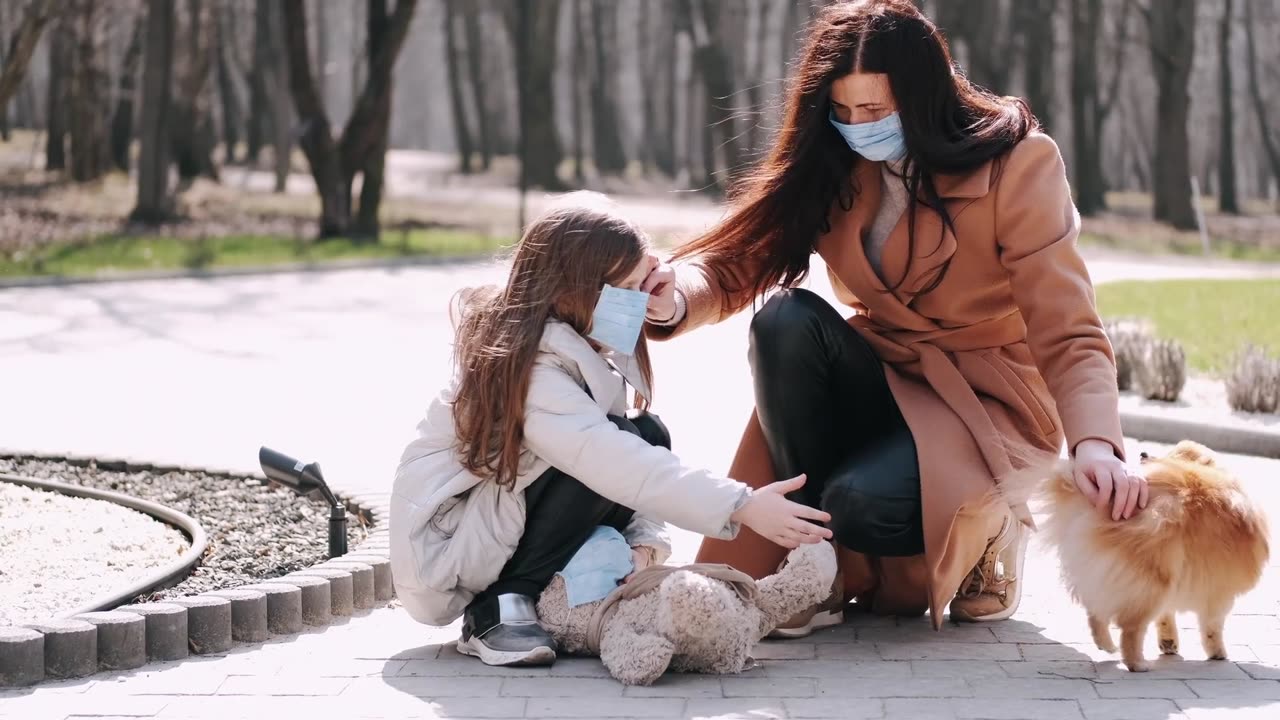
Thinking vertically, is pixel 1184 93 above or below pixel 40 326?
above

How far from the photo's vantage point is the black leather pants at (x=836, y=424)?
439cm

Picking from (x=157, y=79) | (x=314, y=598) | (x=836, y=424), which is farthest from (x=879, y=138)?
(x=157, y=79)

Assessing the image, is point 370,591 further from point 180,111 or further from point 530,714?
point 180,111

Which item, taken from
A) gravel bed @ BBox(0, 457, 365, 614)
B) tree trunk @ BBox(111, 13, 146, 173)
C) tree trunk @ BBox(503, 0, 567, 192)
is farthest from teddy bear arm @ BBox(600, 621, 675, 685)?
tree trunk @ BBox(503, 0, 567, 192)

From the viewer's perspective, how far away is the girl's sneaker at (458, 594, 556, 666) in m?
4.17

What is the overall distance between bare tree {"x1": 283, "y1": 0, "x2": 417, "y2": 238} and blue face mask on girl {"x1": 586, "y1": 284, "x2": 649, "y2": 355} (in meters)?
17.8

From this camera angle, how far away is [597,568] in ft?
14.0

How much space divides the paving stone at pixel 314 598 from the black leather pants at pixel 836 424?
133cm

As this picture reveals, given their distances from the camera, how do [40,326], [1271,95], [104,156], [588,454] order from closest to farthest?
1. [588,454]
2. [40,326]
3. [104,156]
4. [1271,95]

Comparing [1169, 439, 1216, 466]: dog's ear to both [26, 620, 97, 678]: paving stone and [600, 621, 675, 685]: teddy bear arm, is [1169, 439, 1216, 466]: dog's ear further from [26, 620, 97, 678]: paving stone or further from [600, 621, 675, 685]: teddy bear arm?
[26, 620, 97, 678]: paving stone

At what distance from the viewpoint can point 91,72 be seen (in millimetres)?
28297

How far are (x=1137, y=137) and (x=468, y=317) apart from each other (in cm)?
5293

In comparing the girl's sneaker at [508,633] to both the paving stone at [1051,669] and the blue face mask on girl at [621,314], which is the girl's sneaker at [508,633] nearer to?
the blue face mask on girl at [621,314]

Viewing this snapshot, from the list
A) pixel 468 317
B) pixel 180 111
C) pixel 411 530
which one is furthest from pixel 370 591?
pixel 180 111
